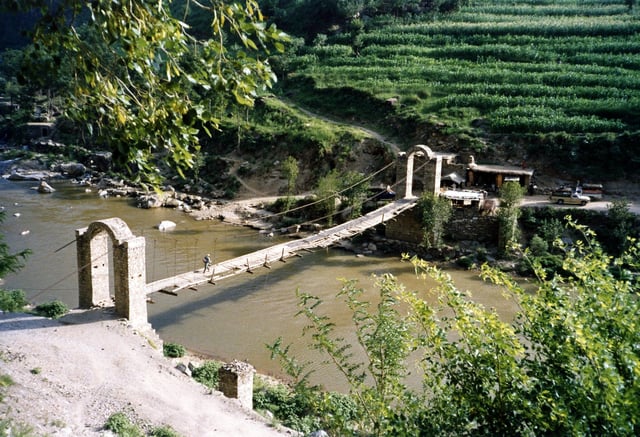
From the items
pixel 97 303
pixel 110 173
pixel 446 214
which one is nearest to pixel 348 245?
pixel 446 214

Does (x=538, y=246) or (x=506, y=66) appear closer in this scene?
(x=538, y=246)

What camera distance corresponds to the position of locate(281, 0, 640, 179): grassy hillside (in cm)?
2666

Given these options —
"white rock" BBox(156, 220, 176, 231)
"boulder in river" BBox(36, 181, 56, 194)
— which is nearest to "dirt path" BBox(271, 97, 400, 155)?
"white rock" BBox(156, 220, 176, 231)

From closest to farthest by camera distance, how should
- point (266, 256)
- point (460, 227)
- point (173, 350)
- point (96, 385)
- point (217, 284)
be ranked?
point (96, 385) → point (173, 350) → point (266, 256) → point (217, 284) → point (460, 227)

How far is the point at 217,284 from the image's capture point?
18.0 m

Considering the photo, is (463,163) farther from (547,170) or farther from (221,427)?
(221,427)

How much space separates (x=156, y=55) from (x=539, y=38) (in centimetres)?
3908

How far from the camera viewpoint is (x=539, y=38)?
38469mm

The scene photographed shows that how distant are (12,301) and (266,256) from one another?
6094mm

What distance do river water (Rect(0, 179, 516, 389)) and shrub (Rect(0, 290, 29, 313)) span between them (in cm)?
146

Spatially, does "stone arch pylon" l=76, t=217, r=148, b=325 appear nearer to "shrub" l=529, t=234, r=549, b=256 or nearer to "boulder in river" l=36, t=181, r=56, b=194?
"shrub" l=529, t=234, r=549, b=256

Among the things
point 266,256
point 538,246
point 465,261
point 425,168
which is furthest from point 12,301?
point 538,246

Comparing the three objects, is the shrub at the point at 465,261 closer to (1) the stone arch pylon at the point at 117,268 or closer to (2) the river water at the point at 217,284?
(2) the river water at the point at 217,284

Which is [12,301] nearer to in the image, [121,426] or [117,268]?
[117,268]
